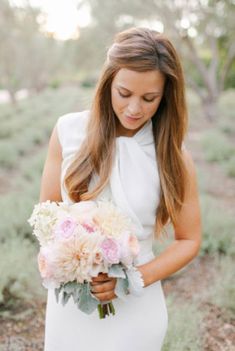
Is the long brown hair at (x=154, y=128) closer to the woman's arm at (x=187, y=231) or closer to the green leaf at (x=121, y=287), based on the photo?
the woman's arm at (x=187, y=231)

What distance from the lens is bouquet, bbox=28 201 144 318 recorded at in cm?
148

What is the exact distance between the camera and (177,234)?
1.93m

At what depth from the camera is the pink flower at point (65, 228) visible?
149cm

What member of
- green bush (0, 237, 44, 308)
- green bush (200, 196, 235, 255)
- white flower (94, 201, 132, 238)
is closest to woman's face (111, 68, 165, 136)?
white flower (94, 201, 132, 238)

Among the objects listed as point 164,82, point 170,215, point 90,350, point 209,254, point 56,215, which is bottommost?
point 209,254

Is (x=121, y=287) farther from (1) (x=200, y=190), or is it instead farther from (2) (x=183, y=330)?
(1) (x=200, y=190)

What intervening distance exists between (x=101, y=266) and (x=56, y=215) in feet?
0.77

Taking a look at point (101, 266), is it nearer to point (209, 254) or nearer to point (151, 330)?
point (151, 330)

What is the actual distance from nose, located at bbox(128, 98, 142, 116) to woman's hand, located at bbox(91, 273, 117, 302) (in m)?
0.63

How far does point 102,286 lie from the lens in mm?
1548

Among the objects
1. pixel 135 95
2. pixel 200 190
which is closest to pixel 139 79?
pixel 135 95

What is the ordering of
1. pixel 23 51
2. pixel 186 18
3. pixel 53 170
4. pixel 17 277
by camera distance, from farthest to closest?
1. pixel 23 51
2. pixel 186 18
3. pixel 17 277
4. pixel 53 170

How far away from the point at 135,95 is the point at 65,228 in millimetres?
586

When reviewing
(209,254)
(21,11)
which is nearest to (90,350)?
(209,254)
